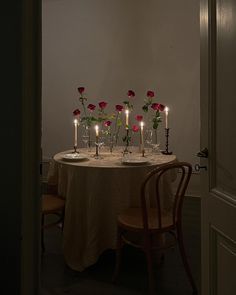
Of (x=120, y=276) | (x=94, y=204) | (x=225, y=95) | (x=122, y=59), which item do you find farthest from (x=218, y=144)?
(x=122, y=59)

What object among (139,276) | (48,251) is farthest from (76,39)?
(139,276)

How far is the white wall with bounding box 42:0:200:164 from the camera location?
14.8 ft

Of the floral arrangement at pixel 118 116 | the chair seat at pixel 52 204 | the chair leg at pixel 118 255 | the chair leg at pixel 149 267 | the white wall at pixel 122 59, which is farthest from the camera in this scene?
the white wall at pixel 122 59

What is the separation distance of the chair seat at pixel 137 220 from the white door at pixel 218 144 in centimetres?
66

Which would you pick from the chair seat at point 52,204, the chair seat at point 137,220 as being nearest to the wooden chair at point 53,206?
the chair seat at point 52,204

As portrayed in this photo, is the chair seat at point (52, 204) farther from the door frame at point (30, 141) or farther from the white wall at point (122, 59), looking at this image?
the white wall at point (122, 59)

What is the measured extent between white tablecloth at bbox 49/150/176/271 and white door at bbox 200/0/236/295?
902 mm

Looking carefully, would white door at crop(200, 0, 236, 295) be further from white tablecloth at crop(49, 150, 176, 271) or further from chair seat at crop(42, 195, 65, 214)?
chair seat at crop(42, 195, 65, 214)

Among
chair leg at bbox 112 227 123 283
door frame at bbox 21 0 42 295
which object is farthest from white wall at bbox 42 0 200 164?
door frame at bbox 21 0 42 295

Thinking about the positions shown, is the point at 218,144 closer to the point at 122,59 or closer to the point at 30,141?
the point at 30,141

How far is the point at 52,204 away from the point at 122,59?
2821 mm

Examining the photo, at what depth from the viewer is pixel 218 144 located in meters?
1.42

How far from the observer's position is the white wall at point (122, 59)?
14.8 ft

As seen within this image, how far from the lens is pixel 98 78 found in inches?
195
